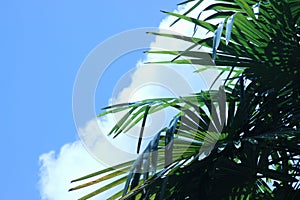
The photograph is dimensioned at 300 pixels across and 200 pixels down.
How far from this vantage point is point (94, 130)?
2.06 metres

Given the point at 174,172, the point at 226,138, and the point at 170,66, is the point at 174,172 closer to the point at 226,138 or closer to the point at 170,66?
the point at 226,138

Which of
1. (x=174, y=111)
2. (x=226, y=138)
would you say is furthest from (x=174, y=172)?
(x=174, y=111)

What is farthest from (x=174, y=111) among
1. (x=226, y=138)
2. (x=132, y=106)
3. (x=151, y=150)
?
(x=151, y=150)

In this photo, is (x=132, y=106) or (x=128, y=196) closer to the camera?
(x=128, y=196)

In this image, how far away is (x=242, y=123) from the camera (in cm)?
188

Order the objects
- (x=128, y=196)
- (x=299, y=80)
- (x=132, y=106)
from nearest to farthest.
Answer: (x=128, y=196) < (x=299, y=80) < (x=132, y=106)

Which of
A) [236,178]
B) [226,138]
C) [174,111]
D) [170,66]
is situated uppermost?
[170,66]

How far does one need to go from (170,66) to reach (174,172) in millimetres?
551

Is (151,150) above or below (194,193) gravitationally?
above

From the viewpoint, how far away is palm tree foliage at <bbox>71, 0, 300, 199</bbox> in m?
1.84

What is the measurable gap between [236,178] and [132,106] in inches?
20.4

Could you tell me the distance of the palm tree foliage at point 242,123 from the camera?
6.04 ft

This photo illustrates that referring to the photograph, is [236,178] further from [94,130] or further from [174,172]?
[94,130]

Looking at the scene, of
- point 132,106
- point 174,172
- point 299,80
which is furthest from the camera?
point 132,106
